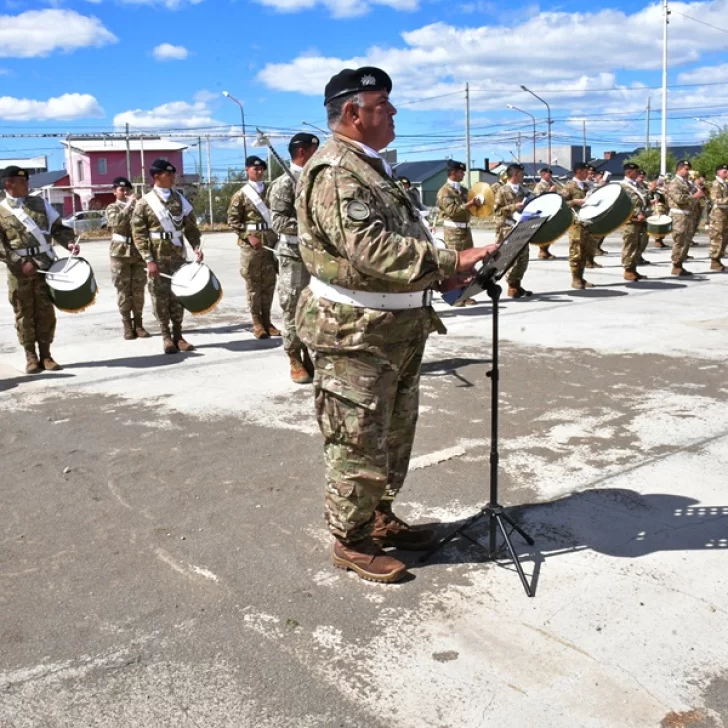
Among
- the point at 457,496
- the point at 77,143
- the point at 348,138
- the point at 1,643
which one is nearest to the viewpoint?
the point at 1,643

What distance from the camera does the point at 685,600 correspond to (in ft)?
11.5

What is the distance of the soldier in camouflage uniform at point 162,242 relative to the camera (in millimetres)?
9023

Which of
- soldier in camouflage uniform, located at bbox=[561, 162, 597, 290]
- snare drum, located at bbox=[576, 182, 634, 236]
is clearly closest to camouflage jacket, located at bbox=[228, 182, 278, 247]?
snare drum, located at bbox=[576, 182, 634, 236]

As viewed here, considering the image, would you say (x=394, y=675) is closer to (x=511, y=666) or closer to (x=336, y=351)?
(x=511, y=666)

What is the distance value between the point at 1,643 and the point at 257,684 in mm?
1093

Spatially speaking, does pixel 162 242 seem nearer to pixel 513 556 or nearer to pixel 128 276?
pixel 128 276

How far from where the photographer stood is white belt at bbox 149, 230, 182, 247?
356 inches

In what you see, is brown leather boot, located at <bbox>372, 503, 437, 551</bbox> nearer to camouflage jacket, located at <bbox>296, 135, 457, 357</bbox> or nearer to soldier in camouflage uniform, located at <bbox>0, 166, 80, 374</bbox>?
camouflage jacket, located at <bbox>296, 135, 457, 357</bbox>

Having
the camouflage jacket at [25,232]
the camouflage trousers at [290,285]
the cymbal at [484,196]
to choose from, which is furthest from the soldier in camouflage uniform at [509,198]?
the camouflage jacket at [25,232]

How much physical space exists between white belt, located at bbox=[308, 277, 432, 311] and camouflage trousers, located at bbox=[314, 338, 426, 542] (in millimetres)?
185

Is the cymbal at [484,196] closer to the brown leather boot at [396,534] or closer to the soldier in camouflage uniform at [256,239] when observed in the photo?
the soldier in camouflage uniform at [256,239]

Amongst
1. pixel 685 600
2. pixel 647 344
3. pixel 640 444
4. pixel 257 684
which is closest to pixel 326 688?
pixel 257 684

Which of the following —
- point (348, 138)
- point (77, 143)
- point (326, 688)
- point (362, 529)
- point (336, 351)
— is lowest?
point (326, 688)

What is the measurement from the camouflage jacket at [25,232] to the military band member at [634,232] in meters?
9.52
